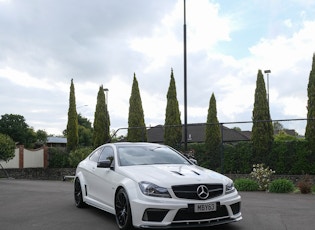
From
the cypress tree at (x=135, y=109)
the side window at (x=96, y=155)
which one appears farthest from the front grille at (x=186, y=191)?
the cypress tree at (x=135, y=109)

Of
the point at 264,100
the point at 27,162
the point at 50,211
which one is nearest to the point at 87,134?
the point at 27,162

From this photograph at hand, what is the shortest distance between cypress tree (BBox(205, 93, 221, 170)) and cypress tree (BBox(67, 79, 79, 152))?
14.4 metres

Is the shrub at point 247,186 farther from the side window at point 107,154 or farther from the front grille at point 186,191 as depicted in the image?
the front grille at point 186,191

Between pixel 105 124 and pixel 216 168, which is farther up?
pixel 105 124

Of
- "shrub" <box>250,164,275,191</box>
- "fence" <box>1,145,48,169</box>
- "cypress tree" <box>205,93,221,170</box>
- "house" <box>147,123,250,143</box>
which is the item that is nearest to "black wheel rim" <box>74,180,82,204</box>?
"shrub" <box>250,164,275,191</box>

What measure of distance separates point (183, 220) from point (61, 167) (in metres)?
29.8

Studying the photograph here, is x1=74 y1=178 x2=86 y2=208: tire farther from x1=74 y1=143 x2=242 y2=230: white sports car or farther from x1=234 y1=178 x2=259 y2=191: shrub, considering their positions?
x1=234 y1=178 x2=259 y2=191: shrub

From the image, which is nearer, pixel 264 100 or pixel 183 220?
pixel 183 220

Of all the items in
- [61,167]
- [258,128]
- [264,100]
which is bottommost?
[61,167]

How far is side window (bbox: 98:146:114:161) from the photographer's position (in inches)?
310

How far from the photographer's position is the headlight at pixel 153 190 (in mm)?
6066

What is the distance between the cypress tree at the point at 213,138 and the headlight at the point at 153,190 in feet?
51.3

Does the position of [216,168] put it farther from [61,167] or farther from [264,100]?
[61,167]

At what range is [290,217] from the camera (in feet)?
25.7
